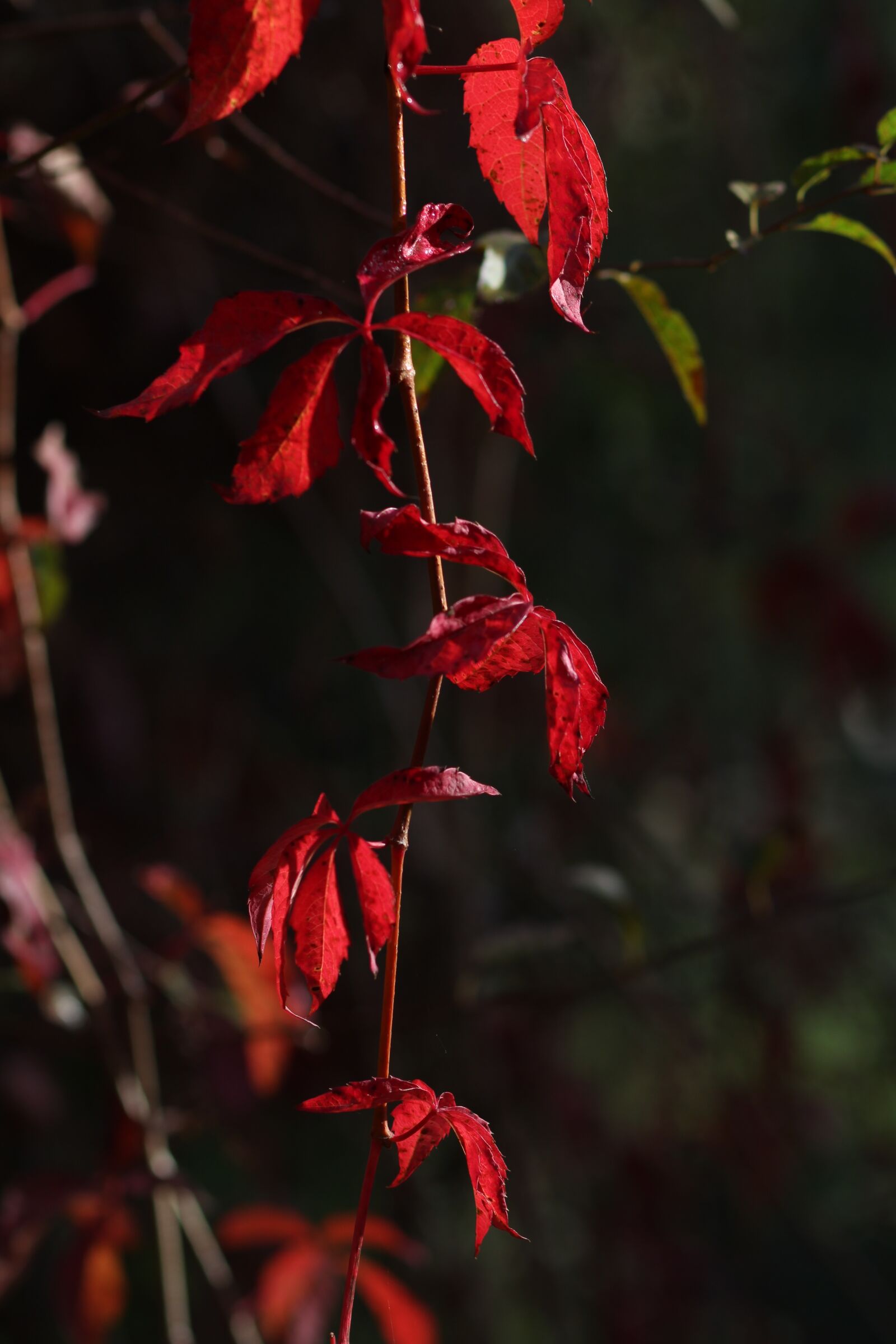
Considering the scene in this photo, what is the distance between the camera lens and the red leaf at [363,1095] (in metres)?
0.30

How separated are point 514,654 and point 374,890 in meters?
0.08

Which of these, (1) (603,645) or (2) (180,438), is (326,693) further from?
(1) (603,645)

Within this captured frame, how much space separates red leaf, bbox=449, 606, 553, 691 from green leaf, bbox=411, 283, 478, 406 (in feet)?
0.60

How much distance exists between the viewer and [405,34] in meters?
0.25

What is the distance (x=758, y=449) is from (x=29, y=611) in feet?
5.33

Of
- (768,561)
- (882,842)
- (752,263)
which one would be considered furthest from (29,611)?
(882,842)

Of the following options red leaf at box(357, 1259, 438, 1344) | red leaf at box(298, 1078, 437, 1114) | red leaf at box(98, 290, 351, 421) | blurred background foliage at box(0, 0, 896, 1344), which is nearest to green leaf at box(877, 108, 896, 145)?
red leaf at box(98, 290, 351, 421)

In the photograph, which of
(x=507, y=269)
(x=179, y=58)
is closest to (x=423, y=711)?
(x=507, y=269)

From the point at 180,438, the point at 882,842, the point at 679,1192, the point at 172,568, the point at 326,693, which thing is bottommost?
the point at 882,842

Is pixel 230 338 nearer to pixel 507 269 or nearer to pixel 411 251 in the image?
pixel 411 251

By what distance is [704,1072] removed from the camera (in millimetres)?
1820

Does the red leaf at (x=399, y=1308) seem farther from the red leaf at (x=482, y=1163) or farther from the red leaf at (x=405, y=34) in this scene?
the red leaf at (x=405, y=34)

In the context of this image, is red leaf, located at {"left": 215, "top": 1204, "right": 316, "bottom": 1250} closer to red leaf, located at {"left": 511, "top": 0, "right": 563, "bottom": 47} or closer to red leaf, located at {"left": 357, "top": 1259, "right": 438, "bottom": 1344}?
red leaf, located at {"left": 357, "top": 1259, "right": 438, "bottom": 1344}

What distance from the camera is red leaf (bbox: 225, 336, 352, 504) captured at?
31 centimetres
